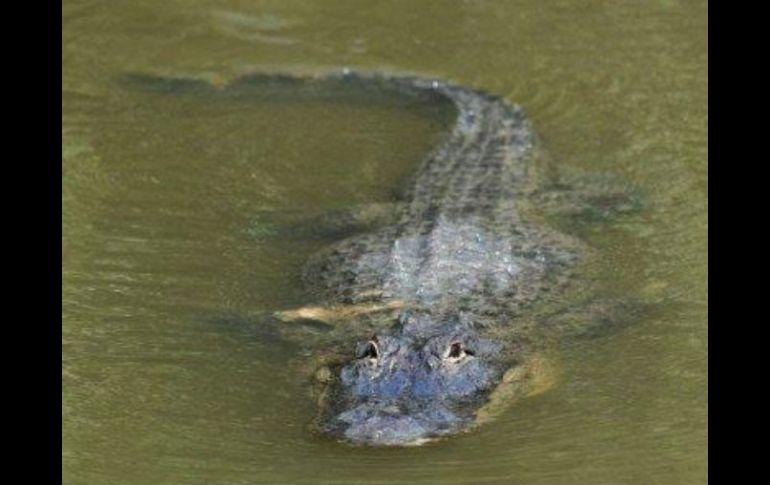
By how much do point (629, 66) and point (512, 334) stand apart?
13.5 feet

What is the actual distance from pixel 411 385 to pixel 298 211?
8.68ft

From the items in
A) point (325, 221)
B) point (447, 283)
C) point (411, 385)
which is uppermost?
point (325, 221)

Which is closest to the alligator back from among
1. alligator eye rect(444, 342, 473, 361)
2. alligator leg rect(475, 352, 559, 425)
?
alligator leg rect(475, 352, 559, 425)

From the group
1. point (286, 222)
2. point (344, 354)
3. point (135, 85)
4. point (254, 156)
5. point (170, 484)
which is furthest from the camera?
point (135, 85)

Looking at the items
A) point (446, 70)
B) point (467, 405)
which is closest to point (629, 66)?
point (446, 70)

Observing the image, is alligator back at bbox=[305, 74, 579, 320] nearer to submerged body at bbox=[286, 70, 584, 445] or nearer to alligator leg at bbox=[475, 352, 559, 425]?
submerged body at bbox=[286, 70, 584, 445]

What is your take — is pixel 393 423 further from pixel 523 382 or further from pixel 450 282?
pixel 450 282

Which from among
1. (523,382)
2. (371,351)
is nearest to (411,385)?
(371,351)

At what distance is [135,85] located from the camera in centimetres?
970

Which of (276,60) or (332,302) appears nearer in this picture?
(332,302)

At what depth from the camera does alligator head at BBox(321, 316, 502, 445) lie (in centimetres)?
511

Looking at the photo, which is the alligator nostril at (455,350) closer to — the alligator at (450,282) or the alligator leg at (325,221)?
the alligator at (450,282)

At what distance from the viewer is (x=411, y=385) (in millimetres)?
5438

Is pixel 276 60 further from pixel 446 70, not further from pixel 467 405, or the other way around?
pixel 467 405
